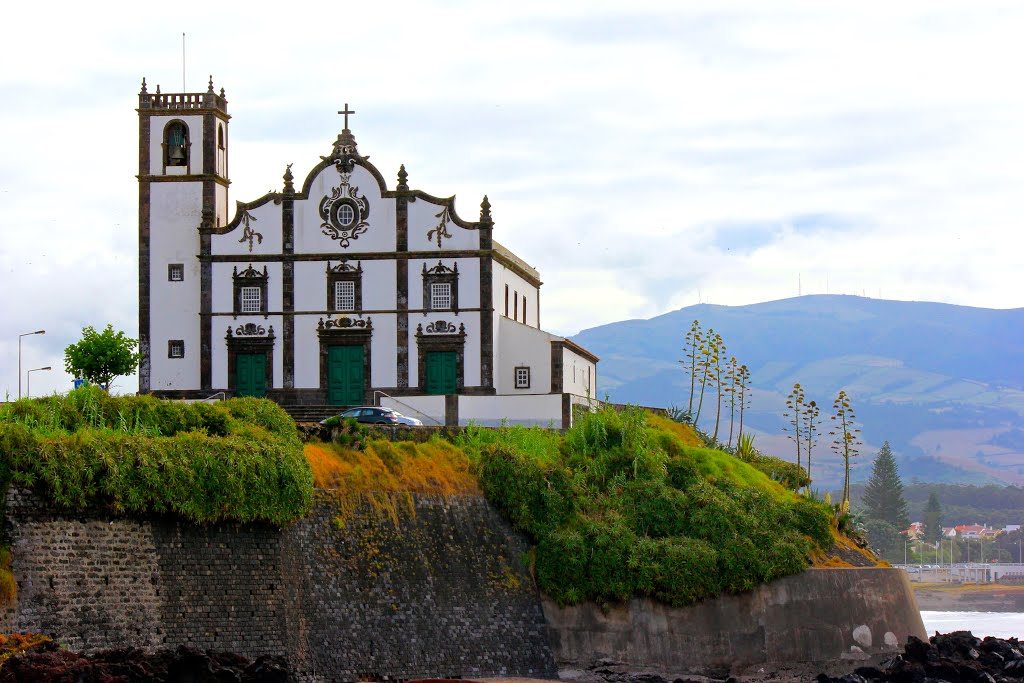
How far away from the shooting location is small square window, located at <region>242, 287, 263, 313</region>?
2463 inches

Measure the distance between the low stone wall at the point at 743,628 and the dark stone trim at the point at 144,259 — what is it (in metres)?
24.9

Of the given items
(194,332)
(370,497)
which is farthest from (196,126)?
(370,497)

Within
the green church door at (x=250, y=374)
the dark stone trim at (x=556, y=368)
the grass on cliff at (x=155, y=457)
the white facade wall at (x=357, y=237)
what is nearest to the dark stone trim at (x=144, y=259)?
the green church door at (x=250, y=374)

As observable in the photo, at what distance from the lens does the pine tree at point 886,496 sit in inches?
6969

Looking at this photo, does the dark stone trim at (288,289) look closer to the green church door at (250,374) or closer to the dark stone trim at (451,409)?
the green church door at (250,374)

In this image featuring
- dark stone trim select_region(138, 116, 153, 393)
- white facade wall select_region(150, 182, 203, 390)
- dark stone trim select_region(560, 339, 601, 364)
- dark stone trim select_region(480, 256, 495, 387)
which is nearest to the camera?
dark stone trim select_region(480, 256, 495, 387)

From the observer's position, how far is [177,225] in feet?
211

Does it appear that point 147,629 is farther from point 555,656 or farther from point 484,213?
point 484,213

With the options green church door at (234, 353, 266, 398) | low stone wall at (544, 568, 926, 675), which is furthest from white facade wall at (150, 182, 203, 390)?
low stone wall at (544, 568, 926, 675)

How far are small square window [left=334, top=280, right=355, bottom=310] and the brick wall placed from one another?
18479 millimetres

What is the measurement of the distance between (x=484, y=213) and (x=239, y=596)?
27.7 meters

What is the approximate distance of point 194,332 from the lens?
6338 centimetres

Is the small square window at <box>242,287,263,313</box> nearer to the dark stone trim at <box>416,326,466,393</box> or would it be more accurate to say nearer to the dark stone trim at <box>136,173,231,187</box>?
the dark stone trim at <box>136,173,231,187</box>

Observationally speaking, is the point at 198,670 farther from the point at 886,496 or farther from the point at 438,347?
the point at 886,496
